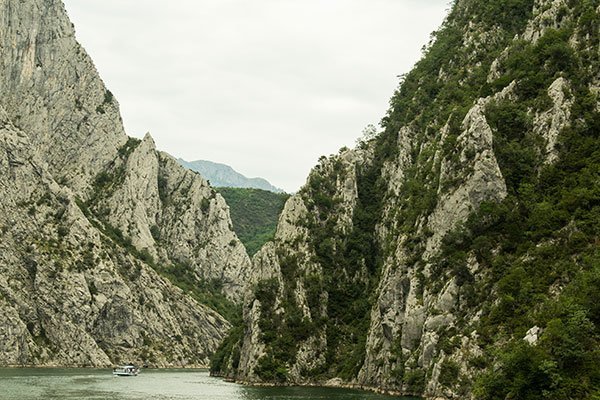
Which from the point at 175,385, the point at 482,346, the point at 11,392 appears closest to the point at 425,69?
the point at 175,385

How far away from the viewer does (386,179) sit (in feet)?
617

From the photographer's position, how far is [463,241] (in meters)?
118

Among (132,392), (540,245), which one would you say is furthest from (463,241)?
(132,392)

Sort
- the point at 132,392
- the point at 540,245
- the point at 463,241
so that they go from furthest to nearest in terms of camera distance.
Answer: the point at 132,392 < the point at 463,241 < the point at 540,245

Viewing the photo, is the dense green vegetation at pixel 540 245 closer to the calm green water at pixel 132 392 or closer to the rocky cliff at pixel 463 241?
the rocky cliff at pixel 463 241

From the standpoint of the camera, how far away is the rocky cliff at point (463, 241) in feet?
308

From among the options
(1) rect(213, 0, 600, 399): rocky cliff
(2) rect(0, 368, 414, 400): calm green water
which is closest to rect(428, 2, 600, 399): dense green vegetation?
(1) rect(213, 0, 600, 399): rocky cliff

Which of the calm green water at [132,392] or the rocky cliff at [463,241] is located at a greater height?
the rocky cliff at [463,241]

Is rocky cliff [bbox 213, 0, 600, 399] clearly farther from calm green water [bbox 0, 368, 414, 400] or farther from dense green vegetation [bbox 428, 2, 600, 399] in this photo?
calm green water [bbox 0, 368, 414, 400]

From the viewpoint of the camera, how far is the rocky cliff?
93875 millimetres

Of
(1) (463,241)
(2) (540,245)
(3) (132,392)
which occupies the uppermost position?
(1) (463,241)

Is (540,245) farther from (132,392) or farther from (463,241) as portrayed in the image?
(132,392)

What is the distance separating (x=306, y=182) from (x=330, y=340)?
4153cm

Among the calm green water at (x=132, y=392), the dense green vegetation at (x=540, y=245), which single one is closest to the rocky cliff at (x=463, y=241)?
the dense green vegetation at (x=540, y=245)
